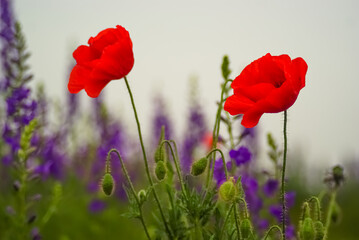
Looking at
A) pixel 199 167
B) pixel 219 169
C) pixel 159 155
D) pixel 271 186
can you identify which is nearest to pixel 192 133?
pixel 271 186

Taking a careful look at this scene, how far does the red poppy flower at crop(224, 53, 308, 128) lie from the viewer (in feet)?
4.72

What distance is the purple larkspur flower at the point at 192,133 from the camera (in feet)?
15.1

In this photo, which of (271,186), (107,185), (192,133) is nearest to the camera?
(107,185)

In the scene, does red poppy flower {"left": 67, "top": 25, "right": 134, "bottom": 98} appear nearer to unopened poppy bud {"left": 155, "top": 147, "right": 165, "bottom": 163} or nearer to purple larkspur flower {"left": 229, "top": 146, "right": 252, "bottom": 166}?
unopened poppy bud {"left": 155, "top": 147, "right": 165, "bottom": 163}

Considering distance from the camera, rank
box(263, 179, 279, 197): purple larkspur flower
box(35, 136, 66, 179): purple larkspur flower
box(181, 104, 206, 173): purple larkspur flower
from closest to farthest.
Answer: box(263, 179, 279, 197): purple larkspur flower, box(35, 136, 66, 179): purple larkspur flower, box(181, 104, 206, 173): purple larkspur flower

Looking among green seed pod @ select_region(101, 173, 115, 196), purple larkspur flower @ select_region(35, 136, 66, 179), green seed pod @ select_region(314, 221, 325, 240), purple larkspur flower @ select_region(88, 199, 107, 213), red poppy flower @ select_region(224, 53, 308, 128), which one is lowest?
purple larkspur flower @ select_region(88, 199, 107, 213)

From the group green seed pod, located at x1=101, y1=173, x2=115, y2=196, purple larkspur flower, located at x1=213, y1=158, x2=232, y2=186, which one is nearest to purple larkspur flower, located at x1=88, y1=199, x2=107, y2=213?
purple larkspur flower, located at x1=213, y1=158, x2=232, y2=186

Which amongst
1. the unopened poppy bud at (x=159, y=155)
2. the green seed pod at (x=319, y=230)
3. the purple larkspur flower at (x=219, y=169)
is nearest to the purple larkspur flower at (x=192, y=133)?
the purple larkspur flower at (x=219, y=169)

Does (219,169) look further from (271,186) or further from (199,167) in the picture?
(199,167)

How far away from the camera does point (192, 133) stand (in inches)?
184

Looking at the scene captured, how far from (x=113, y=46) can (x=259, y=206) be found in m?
1.48

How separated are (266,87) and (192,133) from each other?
3244 mm

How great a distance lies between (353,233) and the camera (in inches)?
270

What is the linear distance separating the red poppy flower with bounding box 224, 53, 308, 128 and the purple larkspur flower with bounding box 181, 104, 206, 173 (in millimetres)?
3023
